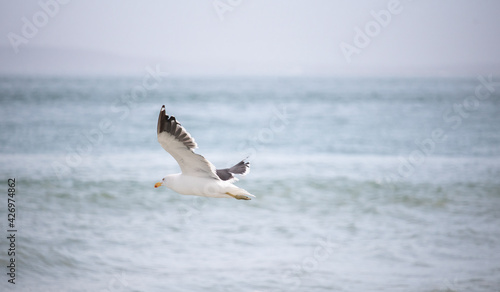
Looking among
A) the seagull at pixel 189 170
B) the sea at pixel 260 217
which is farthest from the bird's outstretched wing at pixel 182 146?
the sea at pixel 260 217

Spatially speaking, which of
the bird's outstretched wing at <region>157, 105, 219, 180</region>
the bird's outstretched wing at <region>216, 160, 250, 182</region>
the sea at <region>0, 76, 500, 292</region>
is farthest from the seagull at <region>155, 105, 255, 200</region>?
the sea at <region>0, 76, 500, 292</region>

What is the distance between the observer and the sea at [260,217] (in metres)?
11.4

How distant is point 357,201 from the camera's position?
57.1 feet

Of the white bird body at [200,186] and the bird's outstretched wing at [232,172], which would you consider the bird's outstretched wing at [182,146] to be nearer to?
the white bird body at [200,186]

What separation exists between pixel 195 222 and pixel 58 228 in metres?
3.15

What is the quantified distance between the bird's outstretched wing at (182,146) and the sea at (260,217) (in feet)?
15.9

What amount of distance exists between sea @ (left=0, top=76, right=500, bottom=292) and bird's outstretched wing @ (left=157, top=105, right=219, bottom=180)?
15.9ft

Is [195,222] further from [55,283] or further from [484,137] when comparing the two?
[484,137]

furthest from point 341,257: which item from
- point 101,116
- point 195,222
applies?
point 101,116

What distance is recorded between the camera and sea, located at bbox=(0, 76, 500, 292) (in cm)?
1145

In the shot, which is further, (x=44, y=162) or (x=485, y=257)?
(x=44, y=162)

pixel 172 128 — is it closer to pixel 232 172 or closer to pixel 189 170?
pixel 189 170

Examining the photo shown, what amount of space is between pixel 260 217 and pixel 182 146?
31.2ft

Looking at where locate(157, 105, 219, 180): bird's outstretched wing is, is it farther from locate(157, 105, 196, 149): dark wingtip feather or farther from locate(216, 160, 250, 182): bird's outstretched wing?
locate(216, 160, 250, 182): bird's outstretched wing
